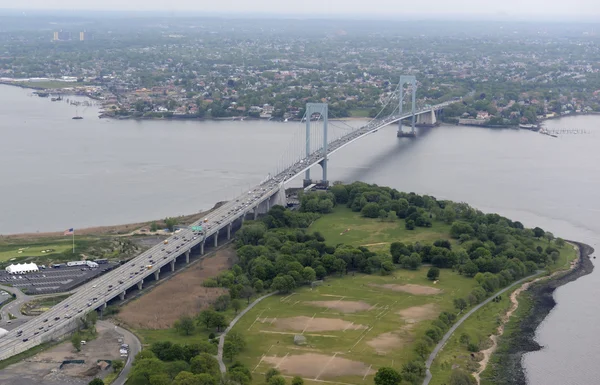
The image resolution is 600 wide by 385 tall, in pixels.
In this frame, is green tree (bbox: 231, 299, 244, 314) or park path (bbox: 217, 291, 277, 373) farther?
green tree (bbox: 231, 299, 244, 314)

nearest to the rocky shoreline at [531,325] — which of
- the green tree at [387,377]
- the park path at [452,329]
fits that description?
the park path at [452,329]

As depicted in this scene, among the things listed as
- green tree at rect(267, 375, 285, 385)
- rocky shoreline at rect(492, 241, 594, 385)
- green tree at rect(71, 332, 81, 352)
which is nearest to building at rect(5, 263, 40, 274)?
green tree at rect(71, 332, 81, 352)

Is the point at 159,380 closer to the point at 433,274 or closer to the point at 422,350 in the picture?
the point at 422,350

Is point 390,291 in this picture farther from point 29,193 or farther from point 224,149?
point 224,149

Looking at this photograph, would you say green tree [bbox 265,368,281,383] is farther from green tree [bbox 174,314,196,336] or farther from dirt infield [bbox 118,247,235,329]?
dirt infield [bbox 118,247,235,329]

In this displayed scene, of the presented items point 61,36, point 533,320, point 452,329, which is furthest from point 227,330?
point 61,36

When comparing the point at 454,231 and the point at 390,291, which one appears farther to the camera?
the point at 454,231

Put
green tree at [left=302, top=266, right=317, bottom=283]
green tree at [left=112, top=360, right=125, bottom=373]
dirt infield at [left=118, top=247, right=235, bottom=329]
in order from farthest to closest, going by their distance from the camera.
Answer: green tree at [left=302, top=266, right=317, bottom=283]
dirt infield at [left=118, top=247, right=235, bottom=329]
green tree at [left=112, top=360, right=125, bottom=373]

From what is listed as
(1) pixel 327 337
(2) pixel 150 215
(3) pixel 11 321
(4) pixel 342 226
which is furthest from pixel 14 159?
(1) pixel 327 337
